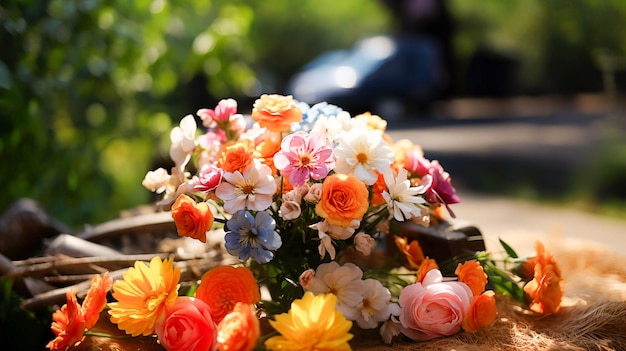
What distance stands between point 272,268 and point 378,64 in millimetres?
11354

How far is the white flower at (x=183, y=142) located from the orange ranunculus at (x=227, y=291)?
250 millimetres

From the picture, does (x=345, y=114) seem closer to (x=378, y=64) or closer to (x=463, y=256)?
(x=463, y=256)

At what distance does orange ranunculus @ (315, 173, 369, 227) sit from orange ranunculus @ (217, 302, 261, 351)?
21 cm

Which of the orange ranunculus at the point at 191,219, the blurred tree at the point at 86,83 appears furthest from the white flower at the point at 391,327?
the blurred tree at the point at 86,83

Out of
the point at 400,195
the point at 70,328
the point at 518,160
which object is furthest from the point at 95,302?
the point at 518,160

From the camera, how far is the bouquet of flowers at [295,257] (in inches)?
42.6

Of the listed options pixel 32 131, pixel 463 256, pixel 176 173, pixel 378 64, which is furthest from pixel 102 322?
pixel 378 64

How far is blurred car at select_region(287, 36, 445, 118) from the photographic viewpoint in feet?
38.5

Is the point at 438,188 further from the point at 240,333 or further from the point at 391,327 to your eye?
the point at 240,333

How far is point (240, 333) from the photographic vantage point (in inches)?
36.8

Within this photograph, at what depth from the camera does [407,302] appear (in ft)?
3.75

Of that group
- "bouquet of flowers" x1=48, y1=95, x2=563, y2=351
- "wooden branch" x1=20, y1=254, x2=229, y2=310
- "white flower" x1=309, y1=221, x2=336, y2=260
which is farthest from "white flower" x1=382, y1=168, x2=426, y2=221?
"wooden branch" x1=20, y1=254, x2=229, y2=310

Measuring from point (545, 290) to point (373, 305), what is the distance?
32cm

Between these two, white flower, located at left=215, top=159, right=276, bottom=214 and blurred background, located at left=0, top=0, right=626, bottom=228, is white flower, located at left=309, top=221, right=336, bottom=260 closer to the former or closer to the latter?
white flower, located at left=215, top=159, right=276, bottom=214
